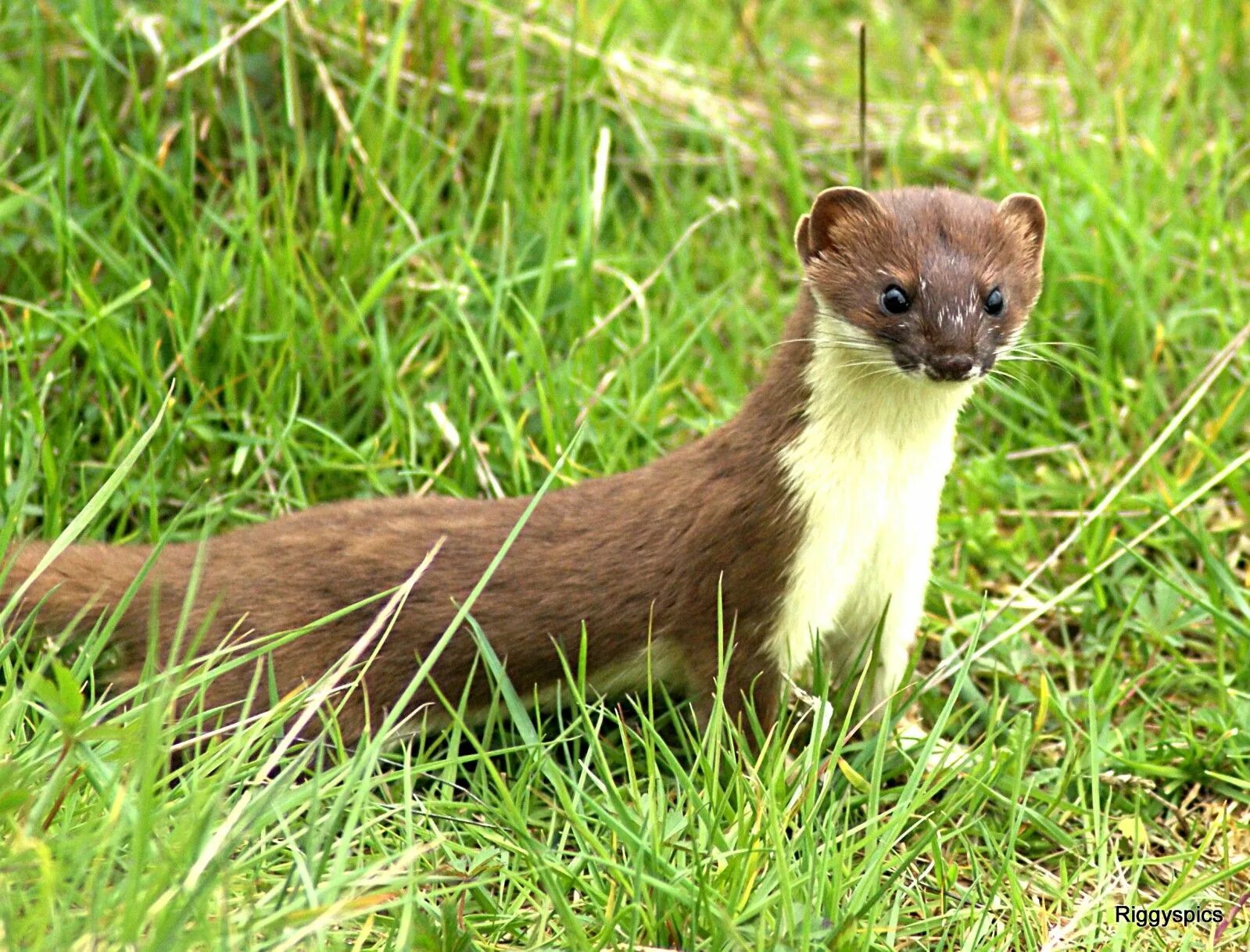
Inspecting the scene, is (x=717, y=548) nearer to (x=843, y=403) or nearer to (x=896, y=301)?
(x=843, y=403)

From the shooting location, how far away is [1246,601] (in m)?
4.50

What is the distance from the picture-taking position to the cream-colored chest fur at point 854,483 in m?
3.93

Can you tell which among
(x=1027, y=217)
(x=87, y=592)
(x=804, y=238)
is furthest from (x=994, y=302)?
(x=87, y=592)

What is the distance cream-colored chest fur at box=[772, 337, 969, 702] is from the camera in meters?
3.93

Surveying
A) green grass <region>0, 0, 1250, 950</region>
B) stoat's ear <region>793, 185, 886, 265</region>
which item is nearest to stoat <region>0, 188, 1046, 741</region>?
stoat's ear <region>793, 185, 886, 265</region>

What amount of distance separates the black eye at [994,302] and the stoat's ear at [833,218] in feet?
1.06

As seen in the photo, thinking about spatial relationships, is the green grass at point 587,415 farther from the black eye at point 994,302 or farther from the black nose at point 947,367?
the black eye at point 994,302

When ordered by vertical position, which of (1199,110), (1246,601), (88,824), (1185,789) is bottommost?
(1185,789)

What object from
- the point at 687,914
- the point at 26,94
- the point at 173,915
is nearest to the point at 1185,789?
the point at 687,914

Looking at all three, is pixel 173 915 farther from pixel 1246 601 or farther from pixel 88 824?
pixel 1246 601

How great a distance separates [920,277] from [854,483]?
53cm

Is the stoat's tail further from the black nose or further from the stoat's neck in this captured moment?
the black nose

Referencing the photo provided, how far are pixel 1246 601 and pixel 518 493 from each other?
2.12m

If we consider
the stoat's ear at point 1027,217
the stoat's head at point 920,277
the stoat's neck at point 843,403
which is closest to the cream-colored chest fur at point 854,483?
the stoat's neck at point 843,403
